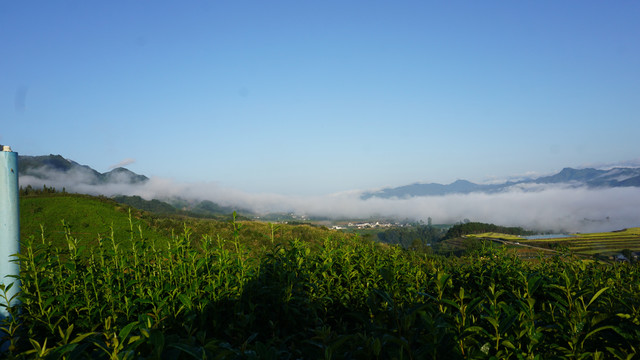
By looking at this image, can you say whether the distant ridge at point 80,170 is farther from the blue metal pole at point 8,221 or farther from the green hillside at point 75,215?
the blue metal pole at point 8,221

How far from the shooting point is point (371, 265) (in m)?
5.06

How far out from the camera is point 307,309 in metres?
3.52

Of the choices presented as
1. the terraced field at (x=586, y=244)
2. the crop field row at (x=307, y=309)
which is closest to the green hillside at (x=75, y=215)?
the crop field row at (x=307, y=309)

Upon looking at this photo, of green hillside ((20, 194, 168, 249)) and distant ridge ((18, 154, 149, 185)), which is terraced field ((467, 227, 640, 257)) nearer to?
green hillside ((20, 194, 168, 249))

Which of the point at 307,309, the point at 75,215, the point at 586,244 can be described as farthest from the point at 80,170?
the point at 307,309

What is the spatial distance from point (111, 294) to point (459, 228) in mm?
76692

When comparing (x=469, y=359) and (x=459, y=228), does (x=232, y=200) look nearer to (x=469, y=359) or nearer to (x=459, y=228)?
(x=459, y=228)

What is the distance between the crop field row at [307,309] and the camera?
1708mm

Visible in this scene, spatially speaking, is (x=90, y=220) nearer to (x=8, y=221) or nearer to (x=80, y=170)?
(x=8, y=221)

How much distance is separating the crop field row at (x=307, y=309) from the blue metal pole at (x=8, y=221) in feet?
0.36

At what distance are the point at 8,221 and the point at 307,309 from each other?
2826 mm

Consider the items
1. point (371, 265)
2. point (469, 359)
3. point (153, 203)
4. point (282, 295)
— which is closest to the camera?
point (469, 359)

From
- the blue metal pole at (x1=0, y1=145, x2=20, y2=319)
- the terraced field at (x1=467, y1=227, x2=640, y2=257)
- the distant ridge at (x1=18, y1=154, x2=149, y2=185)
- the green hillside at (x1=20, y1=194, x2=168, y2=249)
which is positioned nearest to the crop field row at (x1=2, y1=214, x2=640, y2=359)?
A: the blue metal pole at (x1=0, y1=145, x2=20, y2=319)

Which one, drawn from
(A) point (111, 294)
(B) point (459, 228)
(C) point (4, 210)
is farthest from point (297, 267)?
(B) point (459, 228)
